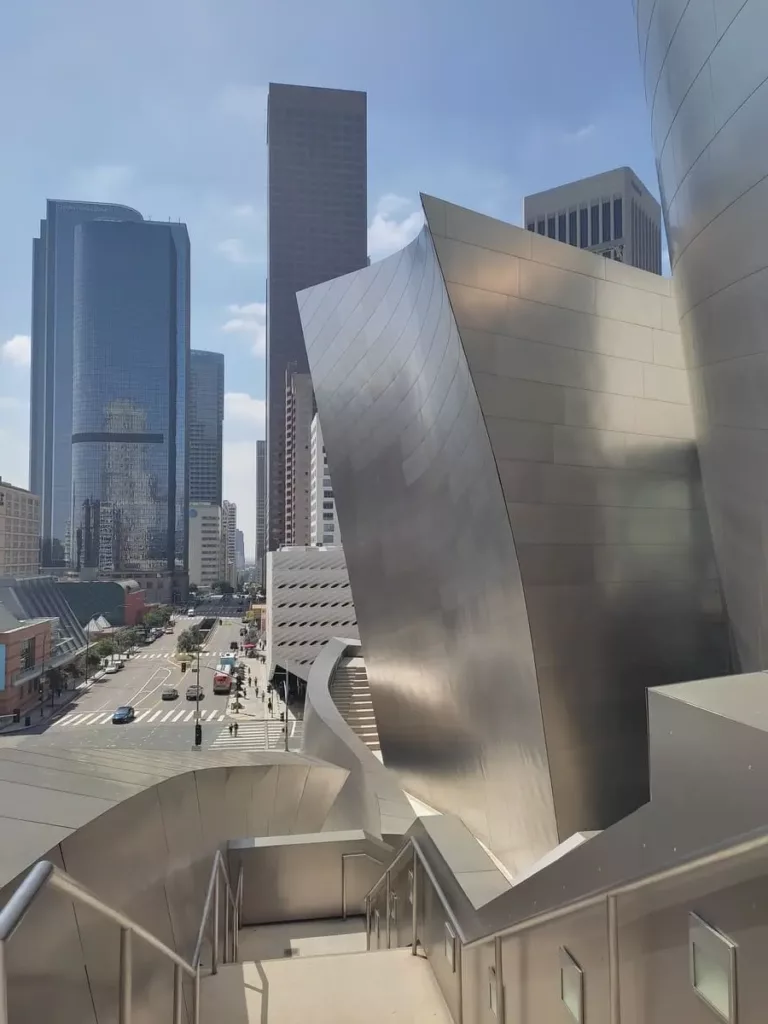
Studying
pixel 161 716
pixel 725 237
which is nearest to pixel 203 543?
pixel 161 716

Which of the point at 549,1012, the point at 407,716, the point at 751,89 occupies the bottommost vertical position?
the point at 407,716

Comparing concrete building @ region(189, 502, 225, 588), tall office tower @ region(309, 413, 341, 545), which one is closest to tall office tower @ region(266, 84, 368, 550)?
concrete building @ region(189, 502, 225, 588)

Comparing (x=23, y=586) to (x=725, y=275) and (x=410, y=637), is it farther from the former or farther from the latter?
(x=725, y=275)

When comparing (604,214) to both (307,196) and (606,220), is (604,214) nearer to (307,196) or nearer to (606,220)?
(606,220)

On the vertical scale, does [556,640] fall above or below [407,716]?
above

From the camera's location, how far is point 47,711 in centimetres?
4391

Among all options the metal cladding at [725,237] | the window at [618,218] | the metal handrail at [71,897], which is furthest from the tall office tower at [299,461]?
the metal handrail at [71,897]

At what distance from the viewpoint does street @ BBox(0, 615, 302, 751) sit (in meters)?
34.2

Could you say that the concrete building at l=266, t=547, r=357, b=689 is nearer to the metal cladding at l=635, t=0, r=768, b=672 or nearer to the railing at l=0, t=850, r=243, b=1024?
the metal cladding at l=635, t=0, r=768, b=672

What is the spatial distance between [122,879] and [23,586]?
198 ft

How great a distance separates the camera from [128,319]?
13712cm

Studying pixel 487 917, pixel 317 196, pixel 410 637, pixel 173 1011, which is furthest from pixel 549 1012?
pixel 317 196

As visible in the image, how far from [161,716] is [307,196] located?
513ft

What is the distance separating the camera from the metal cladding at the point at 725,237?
16.9 feet
